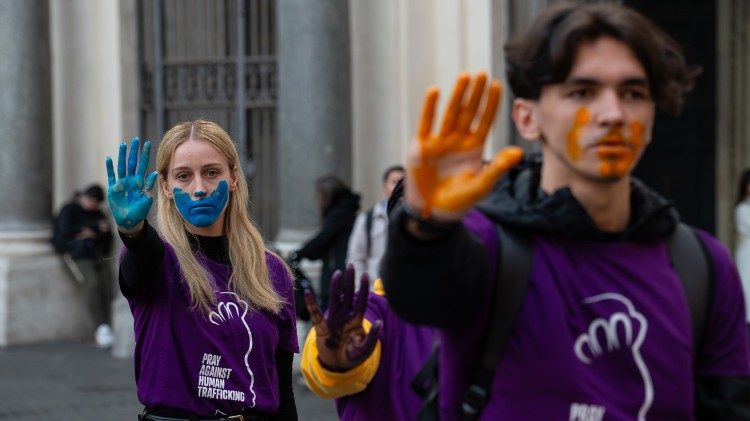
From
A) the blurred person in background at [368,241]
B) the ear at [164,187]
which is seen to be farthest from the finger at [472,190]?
the blurred person in background at [368,241]

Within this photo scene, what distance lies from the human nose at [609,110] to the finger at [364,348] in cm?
65

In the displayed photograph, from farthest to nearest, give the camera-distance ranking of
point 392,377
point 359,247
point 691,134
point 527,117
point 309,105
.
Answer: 1. point 691,134
2. point 309,105
3. point 359,247
4. point 392,377
5. point 527,117

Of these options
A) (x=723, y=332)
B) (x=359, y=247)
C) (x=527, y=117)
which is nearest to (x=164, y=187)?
(x=527, y=117)

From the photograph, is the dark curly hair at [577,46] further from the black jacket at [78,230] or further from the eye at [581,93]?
the black jacket at [78,230]

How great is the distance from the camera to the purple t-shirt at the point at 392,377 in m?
2.63

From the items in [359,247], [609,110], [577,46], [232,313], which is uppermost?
[577,46]

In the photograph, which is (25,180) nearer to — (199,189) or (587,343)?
(199,189)

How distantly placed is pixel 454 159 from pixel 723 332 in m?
0.63

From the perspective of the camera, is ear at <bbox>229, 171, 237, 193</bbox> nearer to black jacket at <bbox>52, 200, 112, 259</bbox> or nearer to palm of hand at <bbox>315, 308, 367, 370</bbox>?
palm of hand at <bbox>315, 308, 367, 370</bbox>

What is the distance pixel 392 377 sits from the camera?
2732 mm

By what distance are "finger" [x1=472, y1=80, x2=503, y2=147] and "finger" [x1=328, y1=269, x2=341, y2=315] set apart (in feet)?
1.88

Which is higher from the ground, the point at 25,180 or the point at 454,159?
the point at 454,159

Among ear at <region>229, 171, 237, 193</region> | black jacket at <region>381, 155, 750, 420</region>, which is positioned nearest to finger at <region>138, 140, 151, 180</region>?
ear at <region>229, 171, 237, 193</region>

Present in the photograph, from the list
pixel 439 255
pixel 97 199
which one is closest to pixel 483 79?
pixel 439 255
